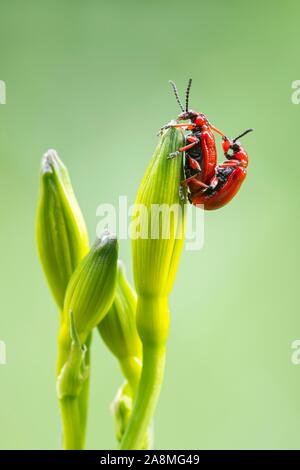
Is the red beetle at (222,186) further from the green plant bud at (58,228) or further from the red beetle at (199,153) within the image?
the green plant bud at (58,228)

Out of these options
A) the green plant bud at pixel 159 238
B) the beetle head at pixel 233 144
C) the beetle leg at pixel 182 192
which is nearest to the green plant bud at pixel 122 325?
the green plant bud at pixel 159 238

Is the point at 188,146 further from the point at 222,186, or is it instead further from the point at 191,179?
the point at 222,186

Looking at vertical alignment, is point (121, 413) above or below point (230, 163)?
below

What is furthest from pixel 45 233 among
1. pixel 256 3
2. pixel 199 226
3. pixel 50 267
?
pixel 256 3

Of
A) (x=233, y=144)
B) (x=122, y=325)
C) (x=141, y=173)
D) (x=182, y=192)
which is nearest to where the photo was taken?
(x=182, y=192)

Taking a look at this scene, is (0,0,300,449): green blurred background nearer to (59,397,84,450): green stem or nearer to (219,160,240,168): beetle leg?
(59,397,84,450): green stem

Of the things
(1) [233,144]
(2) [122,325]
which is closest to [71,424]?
(2) [122,325]

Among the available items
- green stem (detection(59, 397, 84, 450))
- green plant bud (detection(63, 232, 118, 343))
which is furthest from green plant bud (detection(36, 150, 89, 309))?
green stem (detection(59, 397, 84, 450))
